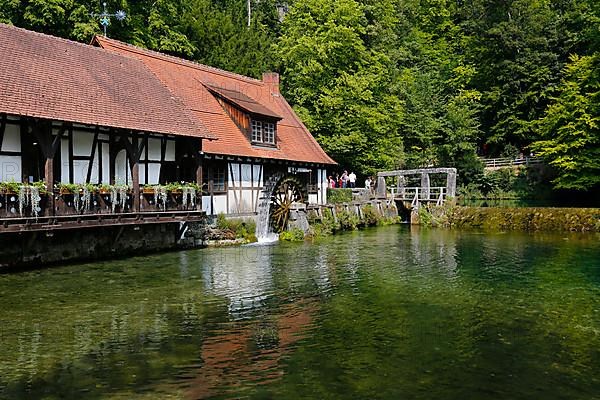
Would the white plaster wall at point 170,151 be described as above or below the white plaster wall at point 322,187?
above

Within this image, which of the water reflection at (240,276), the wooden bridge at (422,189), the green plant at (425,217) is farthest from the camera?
the wooden bridge at (422,189)

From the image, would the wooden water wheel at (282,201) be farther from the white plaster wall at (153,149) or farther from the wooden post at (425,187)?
the wooden post at (425,187)

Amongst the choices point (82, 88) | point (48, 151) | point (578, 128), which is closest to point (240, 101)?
point (82, 88)

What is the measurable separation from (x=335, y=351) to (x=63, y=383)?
372 cm

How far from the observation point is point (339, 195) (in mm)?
32938

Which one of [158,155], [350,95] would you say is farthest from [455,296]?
[350,95]

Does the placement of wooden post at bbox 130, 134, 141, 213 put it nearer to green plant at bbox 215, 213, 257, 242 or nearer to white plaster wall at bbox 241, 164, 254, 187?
green plant at bbox 215, 213, 257, 242

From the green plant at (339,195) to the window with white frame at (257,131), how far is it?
8227mm

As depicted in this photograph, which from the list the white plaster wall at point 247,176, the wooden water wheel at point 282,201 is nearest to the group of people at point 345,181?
the wooden water wheel at point 282,201

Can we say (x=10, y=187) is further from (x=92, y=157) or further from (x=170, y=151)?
(x=170, y=151)

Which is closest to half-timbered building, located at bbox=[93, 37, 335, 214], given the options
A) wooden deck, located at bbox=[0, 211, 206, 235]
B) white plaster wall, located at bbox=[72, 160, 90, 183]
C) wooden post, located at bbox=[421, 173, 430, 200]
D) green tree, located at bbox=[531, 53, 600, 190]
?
wooden deck, located at bbox=[0, 211, 206, 235]

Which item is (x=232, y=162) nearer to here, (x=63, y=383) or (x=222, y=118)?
(x=222, y=118)

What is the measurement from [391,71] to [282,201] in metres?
19.3

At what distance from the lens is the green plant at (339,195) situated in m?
32.6
